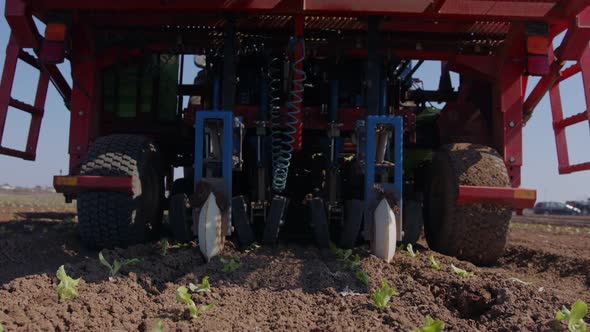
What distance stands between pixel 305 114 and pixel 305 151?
29.5 inches

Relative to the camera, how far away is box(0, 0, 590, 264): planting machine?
14.8ft

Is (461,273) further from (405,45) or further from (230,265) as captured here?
(405,45)

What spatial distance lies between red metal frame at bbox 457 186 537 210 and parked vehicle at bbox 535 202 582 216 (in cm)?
4068

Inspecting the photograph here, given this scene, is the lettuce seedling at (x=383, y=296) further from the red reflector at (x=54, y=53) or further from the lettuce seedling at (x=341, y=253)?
the red reflector at (x=54, y=53)

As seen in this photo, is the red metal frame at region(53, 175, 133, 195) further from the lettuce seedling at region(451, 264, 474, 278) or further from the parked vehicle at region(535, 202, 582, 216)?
the parked vehicle at region(535, 202, 582, 216)

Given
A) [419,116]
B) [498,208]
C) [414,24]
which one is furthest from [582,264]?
[414,24]

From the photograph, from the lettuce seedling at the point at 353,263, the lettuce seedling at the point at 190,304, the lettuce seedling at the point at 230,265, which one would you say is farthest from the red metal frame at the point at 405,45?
the lettuce seedling at the point at 190,304

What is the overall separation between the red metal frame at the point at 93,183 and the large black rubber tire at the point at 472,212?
2565mm

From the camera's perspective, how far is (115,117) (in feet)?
20.1

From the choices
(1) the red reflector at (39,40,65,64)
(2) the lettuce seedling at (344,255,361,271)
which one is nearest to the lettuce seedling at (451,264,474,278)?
(2) the lettuce seedling at (344,255,361,271)

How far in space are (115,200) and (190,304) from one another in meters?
1.97

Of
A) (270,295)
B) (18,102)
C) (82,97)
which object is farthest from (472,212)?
(18,102)

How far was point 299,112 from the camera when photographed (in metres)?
4.95

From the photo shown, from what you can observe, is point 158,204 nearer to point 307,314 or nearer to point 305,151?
point 305,151
